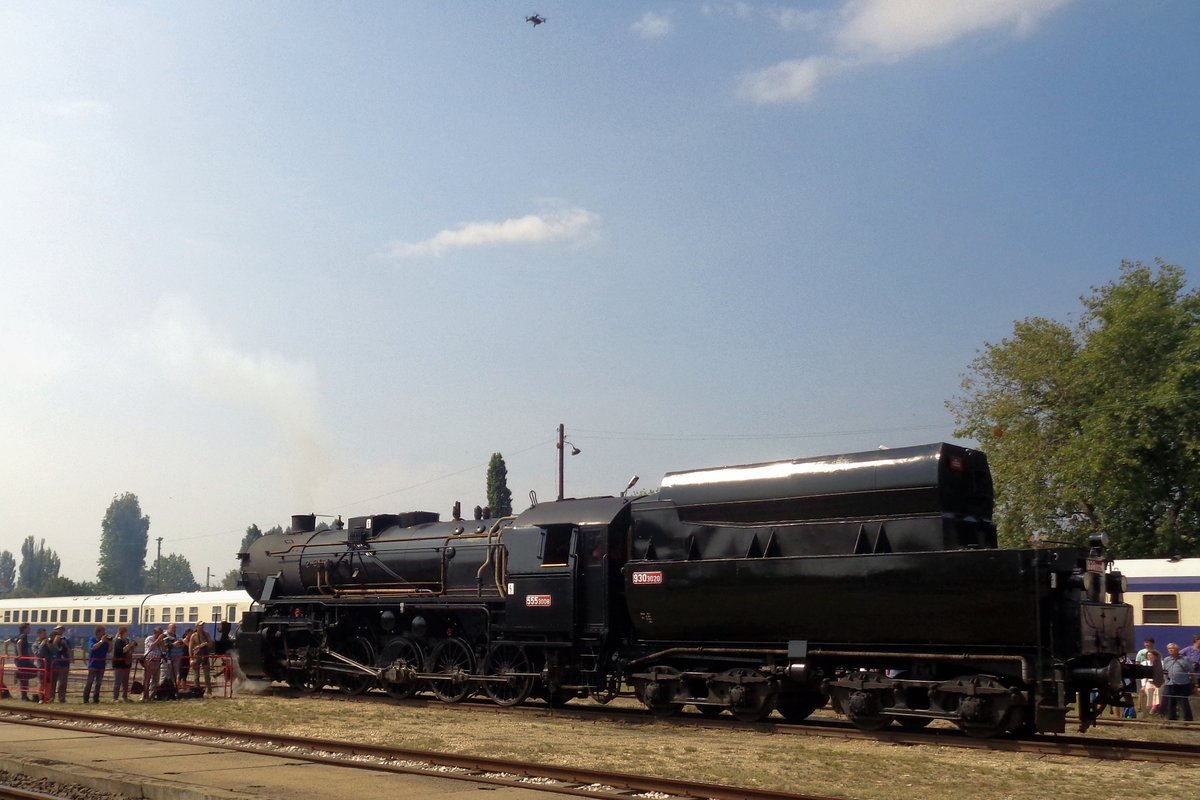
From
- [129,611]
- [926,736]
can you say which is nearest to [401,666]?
[926,736]

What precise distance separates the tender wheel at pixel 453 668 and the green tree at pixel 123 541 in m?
142

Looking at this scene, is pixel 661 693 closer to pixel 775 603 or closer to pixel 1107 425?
pixel 775 603

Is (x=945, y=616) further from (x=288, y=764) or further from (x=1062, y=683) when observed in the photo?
(x=288, y=764)

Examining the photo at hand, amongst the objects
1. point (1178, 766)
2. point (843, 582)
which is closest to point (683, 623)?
point (843, 582)

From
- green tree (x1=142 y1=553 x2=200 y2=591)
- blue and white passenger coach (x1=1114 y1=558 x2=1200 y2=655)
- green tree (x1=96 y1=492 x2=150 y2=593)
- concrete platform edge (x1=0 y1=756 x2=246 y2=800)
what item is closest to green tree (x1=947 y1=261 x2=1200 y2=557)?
blue and white passenger coach (x1=1114 y1=558 x2=1200 y2=655)

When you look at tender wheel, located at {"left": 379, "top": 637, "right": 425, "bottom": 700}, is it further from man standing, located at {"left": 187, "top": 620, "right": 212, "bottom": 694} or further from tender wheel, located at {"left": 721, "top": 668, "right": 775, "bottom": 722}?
tender wheel, located at {"left": 721, "top": 668, "right": 775, "bottom": 722}

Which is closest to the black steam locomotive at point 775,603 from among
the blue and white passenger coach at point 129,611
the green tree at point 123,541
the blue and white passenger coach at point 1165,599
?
the blue and white passenger coach at point 1165,599

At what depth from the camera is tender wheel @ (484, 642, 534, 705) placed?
18359 millimetres

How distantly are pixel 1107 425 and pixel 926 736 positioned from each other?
29433 mm

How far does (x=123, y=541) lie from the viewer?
5876 inches

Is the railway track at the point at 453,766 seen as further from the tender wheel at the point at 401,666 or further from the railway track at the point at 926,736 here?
the tender wheel at the point at 401,666

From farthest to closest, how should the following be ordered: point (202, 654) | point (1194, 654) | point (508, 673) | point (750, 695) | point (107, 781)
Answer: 1. point (202, 654)
2. point (1194, 654)
3. point (508, 673)
4. point (750, 695)
5. point (107, 781)

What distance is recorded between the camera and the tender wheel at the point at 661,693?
16.5 m

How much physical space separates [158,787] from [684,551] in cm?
817
